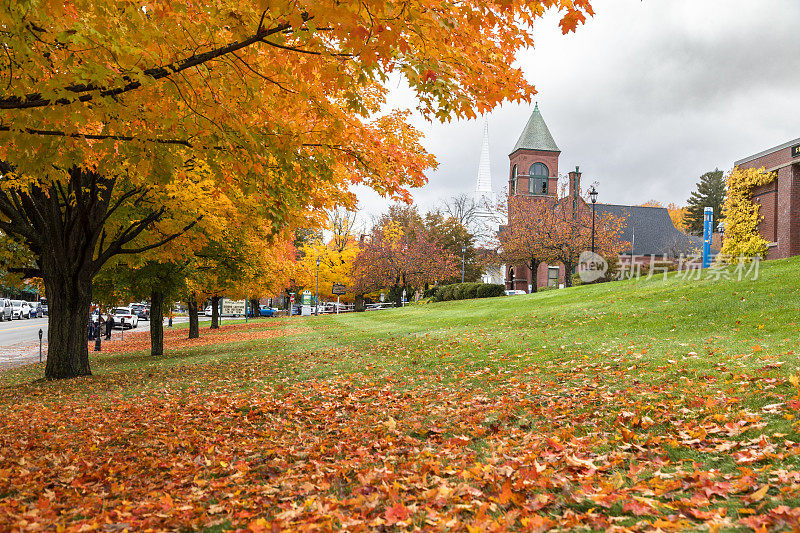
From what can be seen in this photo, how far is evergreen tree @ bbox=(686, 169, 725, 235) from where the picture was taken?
8084 cm

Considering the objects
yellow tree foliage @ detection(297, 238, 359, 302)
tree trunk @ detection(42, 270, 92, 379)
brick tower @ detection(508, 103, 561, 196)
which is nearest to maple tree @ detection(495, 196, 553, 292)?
yellow tree foliage @ detection(297, 238, 359, 302)

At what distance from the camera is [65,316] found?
12.9 metres

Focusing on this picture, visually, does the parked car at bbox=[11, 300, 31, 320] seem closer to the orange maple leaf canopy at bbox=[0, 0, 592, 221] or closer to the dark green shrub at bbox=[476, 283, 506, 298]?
the dark green shrub at bbox=[476, 283, 506, 298]

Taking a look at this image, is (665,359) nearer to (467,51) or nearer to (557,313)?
(467,51)

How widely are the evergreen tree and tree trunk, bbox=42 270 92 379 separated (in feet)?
284

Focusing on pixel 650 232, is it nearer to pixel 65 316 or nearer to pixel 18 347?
pixel 18 347

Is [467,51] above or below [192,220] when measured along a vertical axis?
above

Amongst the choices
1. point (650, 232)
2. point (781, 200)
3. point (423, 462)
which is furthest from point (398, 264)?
point (423, 462)

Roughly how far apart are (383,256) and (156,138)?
4467cm

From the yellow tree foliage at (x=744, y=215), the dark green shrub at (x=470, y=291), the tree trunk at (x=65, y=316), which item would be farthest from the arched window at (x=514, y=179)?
the tree trunk at (x=65, y=316)

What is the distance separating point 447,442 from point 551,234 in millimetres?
36758

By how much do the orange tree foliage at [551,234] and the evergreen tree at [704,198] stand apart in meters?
47.4

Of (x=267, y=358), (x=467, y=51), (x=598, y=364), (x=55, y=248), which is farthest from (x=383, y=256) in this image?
(x=467, y=51)

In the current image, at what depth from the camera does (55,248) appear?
12773 millimetres
